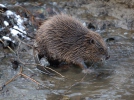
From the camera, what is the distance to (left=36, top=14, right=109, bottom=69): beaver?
584 cm

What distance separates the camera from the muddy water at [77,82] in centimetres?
488

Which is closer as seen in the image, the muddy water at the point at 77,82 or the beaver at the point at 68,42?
the muddy water at the point at 77,82

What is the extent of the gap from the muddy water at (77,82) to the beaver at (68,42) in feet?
0.73

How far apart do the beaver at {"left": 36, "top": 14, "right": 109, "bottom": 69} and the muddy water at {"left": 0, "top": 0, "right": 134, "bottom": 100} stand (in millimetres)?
221

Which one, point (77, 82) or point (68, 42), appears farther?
point (68, 42)

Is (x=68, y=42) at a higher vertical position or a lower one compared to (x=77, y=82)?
higher

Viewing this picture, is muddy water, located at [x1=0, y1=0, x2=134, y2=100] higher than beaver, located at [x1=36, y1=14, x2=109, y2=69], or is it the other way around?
beaver, located at [x1=36, y1=14, x2=109, y2=69]

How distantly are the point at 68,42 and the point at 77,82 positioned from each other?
0.86 metres

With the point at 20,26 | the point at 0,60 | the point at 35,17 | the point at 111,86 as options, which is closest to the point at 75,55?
the point at 111,86

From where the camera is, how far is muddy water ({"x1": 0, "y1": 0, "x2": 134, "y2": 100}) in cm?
488

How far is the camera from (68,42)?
5926 mm

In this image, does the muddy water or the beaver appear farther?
the beaver

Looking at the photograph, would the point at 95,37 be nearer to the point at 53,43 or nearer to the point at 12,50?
the point at 53,43

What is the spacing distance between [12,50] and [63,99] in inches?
72.1
